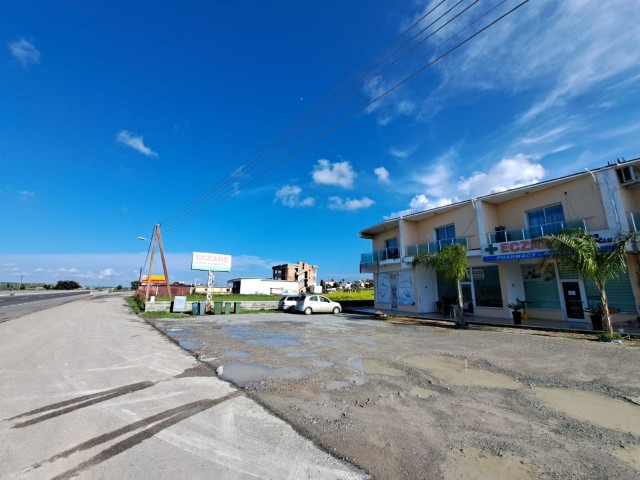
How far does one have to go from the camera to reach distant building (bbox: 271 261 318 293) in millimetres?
74438

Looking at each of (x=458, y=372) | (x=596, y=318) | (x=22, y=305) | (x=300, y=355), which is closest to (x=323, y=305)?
(x=300, y=355)

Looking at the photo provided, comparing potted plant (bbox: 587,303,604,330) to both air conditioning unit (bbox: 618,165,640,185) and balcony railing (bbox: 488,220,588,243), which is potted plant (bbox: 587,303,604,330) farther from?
air conditioning unit (bbox: 618,165,640,185)

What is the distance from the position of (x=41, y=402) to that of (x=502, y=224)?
21.7 m

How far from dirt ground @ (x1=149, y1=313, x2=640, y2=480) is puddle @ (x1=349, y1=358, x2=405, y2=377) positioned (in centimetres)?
4

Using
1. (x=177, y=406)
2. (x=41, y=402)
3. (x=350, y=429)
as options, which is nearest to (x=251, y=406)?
(x=177, y=406)

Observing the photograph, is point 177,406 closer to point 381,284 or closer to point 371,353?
point 371,353

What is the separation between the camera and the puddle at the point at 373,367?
6.75m

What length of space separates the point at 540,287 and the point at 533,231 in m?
3.35

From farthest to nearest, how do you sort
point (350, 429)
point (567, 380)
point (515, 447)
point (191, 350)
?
point (191, 350)
point (567, 380)
point (350, 429)
point (515, 447)

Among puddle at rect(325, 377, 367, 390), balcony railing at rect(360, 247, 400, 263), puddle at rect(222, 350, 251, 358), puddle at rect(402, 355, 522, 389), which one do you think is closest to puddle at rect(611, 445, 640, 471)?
puddle at rect(402, 355, 522, 389)

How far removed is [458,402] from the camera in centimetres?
502

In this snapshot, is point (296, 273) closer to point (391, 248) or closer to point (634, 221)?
point (391, 248)

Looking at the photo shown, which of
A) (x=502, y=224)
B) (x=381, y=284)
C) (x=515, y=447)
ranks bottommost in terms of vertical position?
(x=515, y=447)

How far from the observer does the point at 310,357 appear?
8.41 metres
